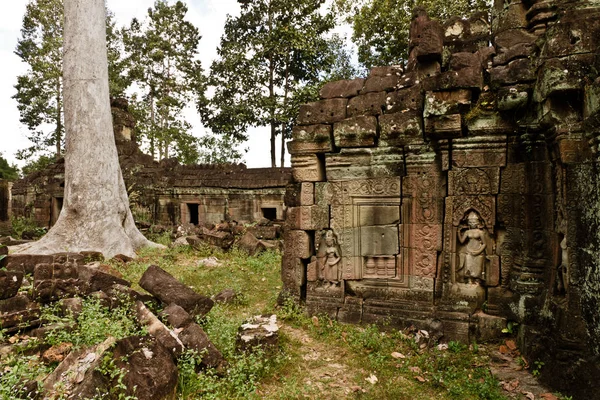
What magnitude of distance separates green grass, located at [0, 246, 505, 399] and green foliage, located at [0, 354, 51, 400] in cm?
2

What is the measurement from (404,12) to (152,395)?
15878 millimetres

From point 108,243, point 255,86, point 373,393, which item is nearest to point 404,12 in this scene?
point 255,86

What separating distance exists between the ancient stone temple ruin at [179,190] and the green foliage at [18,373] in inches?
409

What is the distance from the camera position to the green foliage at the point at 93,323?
349 centimetres

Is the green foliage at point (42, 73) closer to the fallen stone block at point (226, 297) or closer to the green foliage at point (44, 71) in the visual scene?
the green foliage at point (44, 71)

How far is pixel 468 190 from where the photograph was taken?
4625 mm

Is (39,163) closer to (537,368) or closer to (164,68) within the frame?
(164,68)

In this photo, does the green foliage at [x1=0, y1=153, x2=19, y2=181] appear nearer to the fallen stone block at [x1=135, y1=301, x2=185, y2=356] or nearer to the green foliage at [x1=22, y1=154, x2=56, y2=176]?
the green foliage at [x1=22, y1=154, x2=56, y2=176]

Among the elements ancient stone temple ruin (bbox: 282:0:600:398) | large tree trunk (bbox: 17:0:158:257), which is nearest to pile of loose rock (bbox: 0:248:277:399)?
ancient stone temple ruin (bbox: 282:0:600:398)

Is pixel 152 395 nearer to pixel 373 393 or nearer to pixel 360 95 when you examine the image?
pixel 373 393

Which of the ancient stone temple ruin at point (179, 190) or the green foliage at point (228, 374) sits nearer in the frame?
the green foliage at point (228, 374)

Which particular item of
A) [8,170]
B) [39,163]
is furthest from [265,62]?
[8,170]

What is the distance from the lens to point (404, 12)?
1478 centimetres

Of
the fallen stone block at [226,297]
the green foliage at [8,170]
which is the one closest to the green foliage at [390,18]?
the fallen stone block at [226,297]
